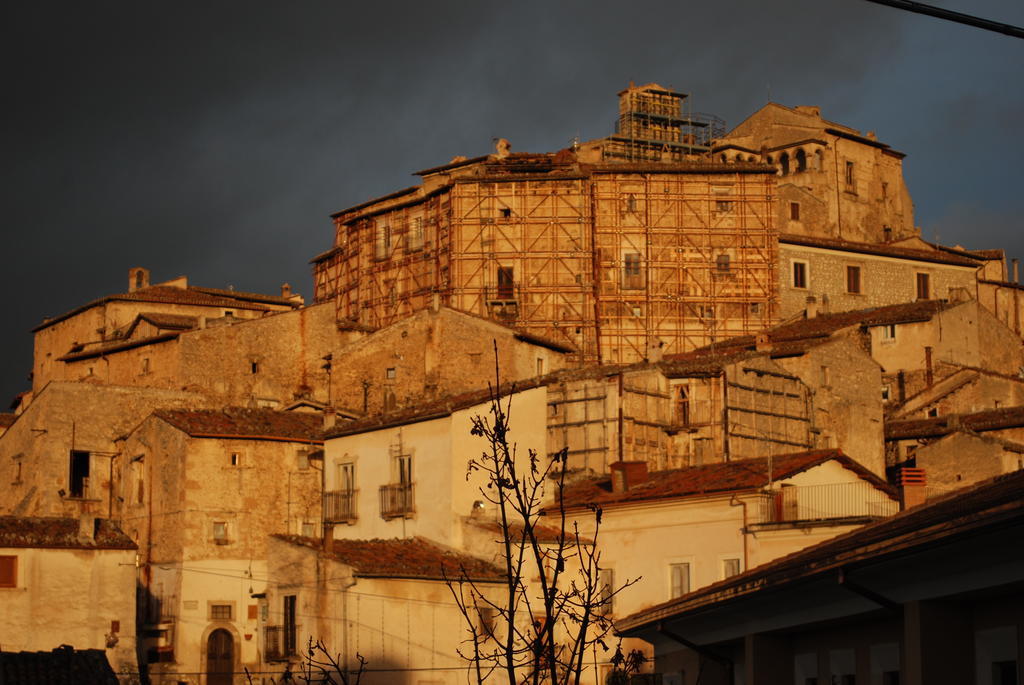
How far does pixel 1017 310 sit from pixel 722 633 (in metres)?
64.0

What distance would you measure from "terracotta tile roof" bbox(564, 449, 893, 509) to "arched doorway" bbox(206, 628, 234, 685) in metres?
12.9

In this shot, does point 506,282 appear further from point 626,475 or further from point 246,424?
point 626,475

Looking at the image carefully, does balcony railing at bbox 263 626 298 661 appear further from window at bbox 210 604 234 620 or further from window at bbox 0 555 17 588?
window at bbox 210 604 234 620

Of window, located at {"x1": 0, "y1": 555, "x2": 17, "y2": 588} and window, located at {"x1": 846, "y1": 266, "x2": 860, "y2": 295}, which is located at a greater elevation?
window, located at {"x1": 846, "y1": 266, "x2": 860, "y2": 295}

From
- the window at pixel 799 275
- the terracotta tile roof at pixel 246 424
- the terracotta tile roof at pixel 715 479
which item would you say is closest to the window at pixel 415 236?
the window at pixel 799 275

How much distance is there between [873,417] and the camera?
52.8m

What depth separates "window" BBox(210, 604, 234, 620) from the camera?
48406 millimetres

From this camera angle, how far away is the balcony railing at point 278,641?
39.5 m

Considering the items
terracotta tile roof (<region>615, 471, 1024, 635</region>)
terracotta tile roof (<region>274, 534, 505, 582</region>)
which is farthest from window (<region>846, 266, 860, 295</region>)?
terracotta tile roof (<region>615, 471, 1024, 635</region>)

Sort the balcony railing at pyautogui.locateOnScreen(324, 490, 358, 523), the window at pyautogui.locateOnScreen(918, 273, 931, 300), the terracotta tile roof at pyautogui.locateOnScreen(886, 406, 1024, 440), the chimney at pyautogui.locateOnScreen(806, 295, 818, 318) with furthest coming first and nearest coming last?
1. the window at pyautogui.locateOnScreen(918, 273, 931, 300)
2. the chimney at pyautogui.locateOnScreen(806, 295, 818, 318)
3. the terracotta tile roof at pyautogui.locateOnScreen(886, 406, 1024, 440)
4. the balcony railing at pyautogui.locateOnScreen(324, 490, 358, 523)

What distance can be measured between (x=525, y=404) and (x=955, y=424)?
14.6 metres

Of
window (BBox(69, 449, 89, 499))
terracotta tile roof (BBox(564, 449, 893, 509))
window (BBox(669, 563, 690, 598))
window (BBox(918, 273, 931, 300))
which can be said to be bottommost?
window (BBox(669, 563, 690, 598))

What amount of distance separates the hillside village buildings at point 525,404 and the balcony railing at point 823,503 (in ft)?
0.25

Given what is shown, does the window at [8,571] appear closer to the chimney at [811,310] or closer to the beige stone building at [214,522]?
the beige stone building at [214,522]
